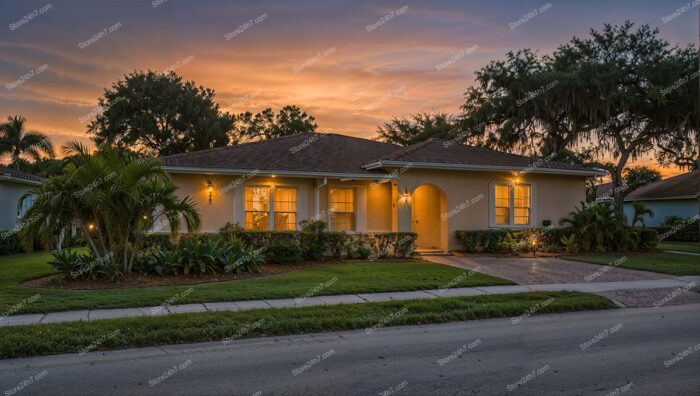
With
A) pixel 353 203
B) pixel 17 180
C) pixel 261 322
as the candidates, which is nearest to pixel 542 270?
pixel 353 203

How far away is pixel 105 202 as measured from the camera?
10922mm

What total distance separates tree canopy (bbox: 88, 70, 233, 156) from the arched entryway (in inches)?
964

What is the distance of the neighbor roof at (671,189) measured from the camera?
103 ft

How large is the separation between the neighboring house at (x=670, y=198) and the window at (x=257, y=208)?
25353mm

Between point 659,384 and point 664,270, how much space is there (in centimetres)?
1026

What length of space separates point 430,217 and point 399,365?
47.3 feet

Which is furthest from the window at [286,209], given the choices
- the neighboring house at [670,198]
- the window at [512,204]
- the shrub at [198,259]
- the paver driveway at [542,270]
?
the neighboring house at [670,198]

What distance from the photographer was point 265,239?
49.5 feet

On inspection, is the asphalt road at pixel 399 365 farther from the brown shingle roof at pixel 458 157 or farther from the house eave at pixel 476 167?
the brown shingle roof at pixel 458 157

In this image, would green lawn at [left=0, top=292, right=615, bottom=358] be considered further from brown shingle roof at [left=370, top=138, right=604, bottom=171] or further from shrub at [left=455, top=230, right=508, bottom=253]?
brown shingle roof at [left=370, top=138, right=604, bottom=171]

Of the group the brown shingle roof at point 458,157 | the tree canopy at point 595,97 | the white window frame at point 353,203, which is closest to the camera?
the white window frame at point 353,203

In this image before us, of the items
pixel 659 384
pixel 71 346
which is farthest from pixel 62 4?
pixel 659 384

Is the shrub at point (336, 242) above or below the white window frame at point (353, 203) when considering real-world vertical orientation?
below

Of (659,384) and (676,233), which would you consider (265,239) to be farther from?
(676,233)
